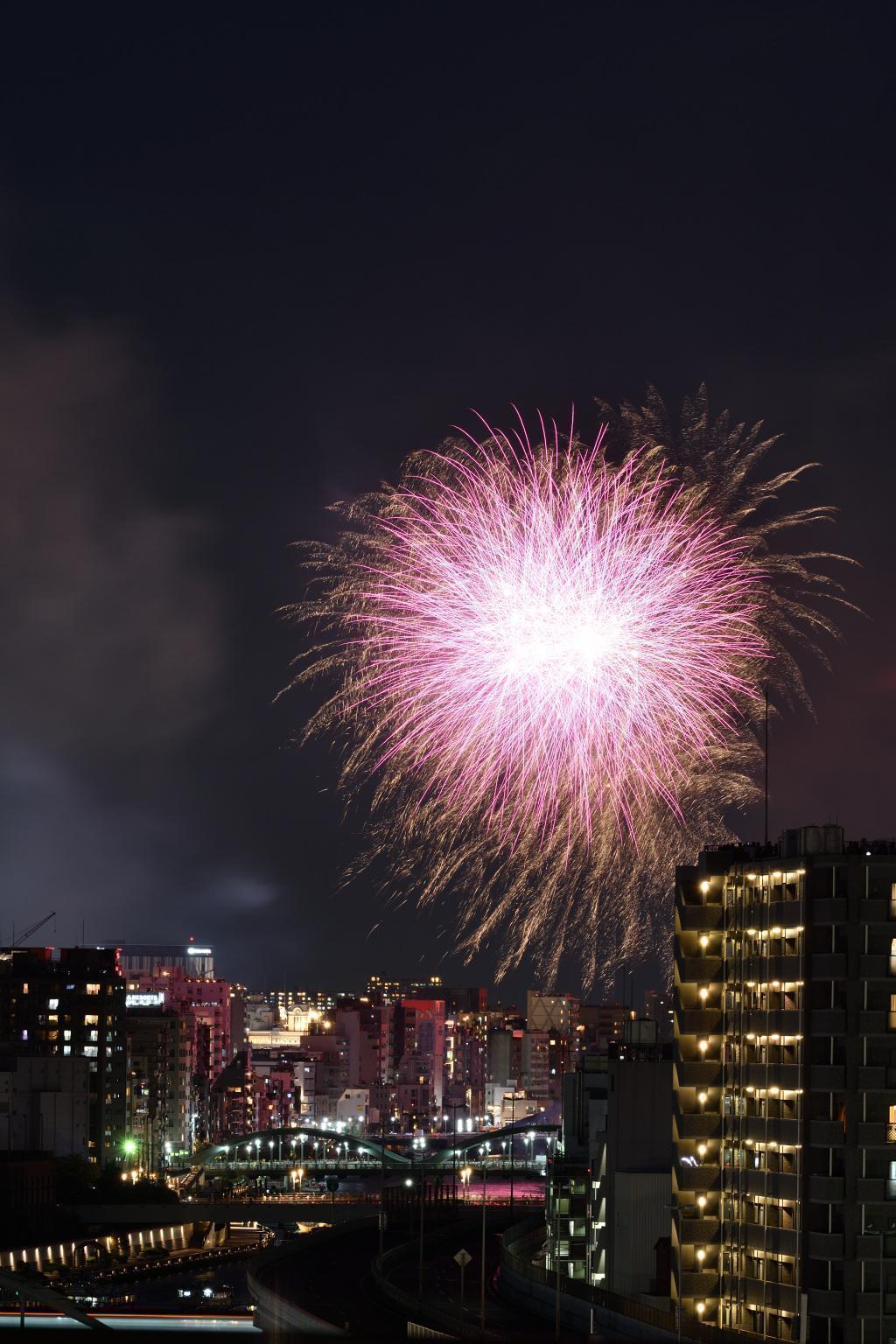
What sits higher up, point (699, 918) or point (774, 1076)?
point (699, 918)

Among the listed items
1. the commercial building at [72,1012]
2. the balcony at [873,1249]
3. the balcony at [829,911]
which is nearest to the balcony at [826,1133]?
the balcony at [873,1249]

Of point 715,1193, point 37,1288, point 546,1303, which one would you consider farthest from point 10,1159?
point 37,1288

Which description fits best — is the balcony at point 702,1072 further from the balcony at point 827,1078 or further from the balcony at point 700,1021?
the balcony at point 827,1078

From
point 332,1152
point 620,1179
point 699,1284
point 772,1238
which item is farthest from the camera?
point 332,1152

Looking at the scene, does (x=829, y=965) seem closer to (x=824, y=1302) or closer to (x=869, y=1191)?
(x=869, y=1191)

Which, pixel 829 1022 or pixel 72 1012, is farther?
pixel 72 1012

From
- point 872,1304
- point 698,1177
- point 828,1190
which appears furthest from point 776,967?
point 872,1304

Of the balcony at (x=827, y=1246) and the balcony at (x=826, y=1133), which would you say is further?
the balcony at (x=826, y=1133)
